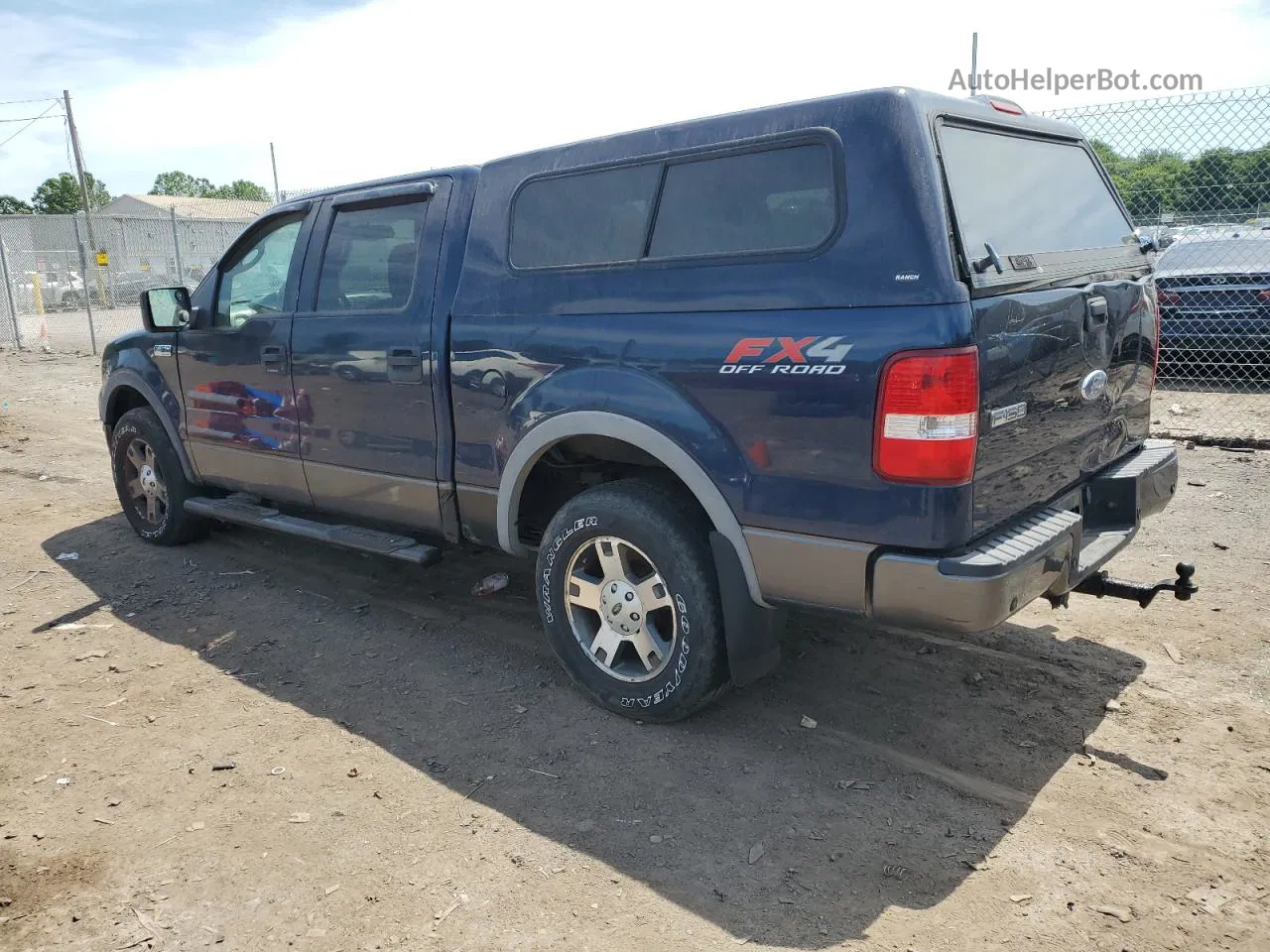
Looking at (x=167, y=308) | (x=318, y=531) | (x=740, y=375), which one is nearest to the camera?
(x=740, y=375)

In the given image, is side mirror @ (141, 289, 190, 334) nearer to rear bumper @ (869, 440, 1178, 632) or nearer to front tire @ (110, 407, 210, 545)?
front tire @ (110, 407, 210, 545)

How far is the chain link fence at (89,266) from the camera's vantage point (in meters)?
18.0

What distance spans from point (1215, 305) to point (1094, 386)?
23.7ft

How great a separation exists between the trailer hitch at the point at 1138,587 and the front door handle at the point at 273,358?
379 cm

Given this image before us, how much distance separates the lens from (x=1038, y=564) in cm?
304

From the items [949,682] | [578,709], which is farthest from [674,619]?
[949,682]

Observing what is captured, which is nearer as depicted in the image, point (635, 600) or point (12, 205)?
point (635, 600)

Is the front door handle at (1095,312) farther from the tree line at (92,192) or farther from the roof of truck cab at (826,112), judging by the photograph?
the tree line at (92,192)

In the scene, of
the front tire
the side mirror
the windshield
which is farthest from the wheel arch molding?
the front tire

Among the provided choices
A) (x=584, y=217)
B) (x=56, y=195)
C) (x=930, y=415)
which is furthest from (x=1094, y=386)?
(x=56, y=195)

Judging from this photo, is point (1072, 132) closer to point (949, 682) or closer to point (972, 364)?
point (972, 364)

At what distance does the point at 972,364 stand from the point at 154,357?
16.0 ft

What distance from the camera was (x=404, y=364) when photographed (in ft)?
14.0

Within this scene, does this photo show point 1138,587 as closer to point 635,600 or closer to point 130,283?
point 635,600
